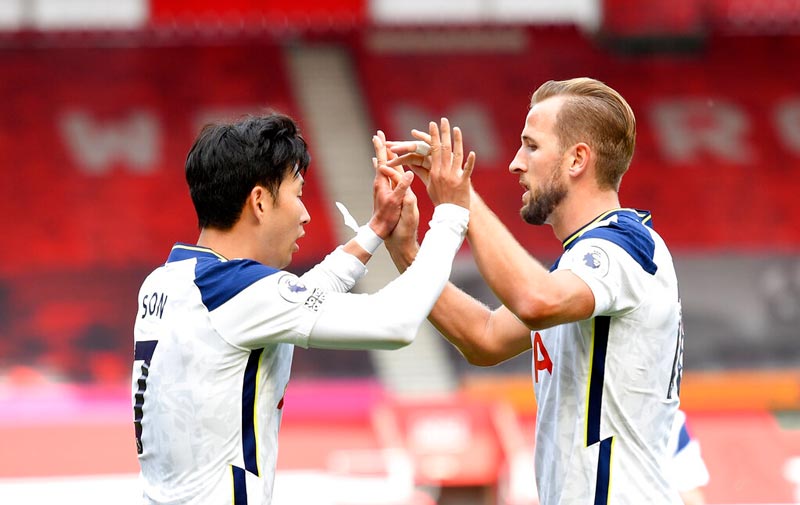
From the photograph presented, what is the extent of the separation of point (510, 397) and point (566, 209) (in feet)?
31.9

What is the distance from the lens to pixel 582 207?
3645 mm

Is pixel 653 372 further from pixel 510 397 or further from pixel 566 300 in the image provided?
pixel 510 397

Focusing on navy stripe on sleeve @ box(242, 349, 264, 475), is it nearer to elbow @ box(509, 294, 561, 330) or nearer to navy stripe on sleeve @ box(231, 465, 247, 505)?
navy stripe on sleeve @ box(231, 465, 247, 505)

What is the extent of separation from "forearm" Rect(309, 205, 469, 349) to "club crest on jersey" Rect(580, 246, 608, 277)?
433mm

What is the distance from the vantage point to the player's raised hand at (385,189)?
3699 millimetres

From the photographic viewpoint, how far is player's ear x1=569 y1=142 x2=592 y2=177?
3.59m

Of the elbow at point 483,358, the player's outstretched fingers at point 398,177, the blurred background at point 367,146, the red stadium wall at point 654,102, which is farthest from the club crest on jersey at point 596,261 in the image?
the red stadium wall at point 654,102

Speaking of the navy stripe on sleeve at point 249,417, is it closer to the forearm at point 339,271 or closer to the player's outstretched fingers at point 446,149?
the forearm at point 339,271

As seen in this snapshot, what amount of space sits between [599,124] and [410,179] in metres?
0.62

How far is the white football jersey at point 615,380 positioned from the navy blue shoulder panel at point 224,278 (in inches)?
35.7

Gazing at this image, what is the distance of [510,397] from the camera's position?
520 inches

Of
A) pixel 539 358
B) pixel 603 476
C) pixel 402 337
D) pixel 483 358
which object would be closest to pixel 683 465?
pixel 483 358

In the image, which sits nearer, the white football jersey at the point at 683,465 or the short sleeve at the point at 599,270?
the short sleeve at the point at 599,270

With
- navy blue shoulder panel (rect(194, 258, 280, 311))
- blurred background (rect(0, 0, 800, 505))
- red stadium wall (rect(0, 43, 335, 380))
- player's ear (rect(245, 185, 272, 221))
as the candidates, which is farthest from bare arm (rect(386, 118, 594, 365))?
red stadium wall (rect(0, 43, 335, 380))
